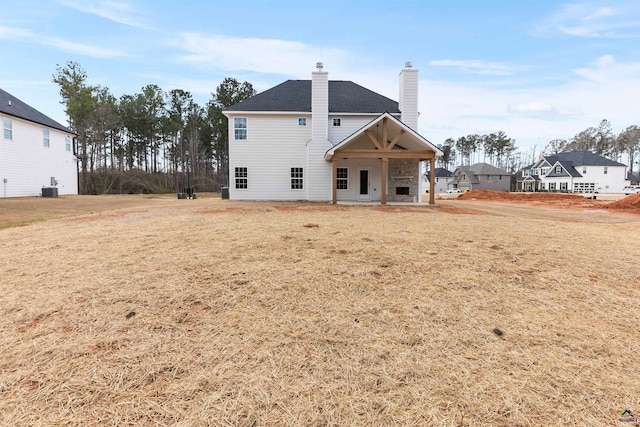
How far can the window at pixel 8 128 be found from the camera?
69.1 ft

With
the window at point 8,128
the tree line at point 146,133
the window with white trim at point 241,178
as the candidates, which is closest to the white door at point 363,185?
the window with white trim at point 241,178

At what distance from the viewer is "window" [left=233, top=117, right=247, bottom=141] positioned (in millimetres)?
18859

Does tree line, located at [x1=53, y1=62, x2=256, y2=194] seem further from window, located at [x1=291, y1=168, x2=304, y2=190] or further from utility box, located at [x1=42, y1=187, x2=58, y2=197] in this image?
window, located at [x1=291, y1=168, x2=304, y2=190]

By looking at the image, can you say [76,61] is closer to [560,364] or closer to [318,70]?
[318,70]

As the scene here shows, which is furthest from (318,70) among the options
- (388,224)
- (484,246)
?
(484,246)

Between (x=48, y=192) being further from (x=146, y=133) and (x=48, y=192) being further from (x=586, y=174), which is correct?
(x=586, y=174)

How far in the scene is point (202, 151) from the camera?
163ft

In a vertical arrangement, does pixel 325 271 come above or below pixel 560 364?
above

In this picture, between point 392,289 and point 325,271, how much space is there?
1.03 meters

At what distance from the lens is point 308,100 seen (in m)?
19.9

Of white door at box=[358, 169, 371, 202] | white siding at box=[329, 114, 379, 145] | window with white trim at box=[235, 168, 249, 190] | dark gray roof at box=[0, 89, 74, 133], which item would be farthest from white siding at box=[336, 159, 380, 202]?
dark gray roof at box=[0, 89, 74, 133]

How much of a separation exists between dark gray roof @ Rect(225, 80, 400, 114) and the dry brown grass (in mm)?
14934

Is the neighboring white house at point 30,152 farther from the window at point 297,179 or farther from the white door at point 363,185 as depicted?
the white door at point 363,185

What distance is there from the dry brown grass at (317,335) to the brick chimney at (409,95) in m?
13.8
